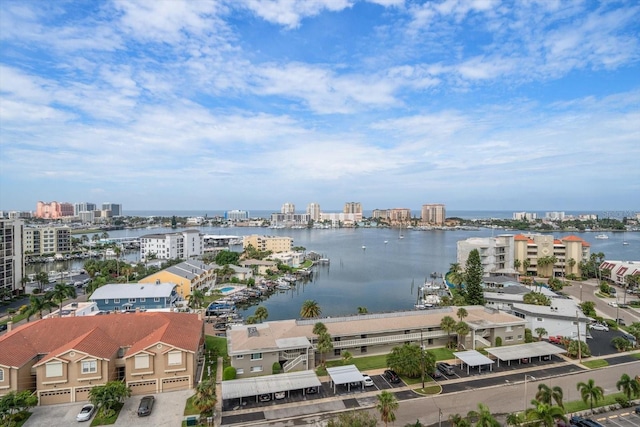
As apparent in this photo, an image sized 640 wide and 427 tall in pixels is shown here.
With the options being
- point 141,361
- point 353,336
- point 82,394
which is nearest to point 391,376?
point 353,336

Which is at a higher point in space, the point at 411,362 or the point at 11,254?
the point at 11,254

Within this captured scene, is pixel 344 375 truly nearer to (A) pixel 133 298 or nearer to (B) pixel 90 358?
(B) pixel 90 358

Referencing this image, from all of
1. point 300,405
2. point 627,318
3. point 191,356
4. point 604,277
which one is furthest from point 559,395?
point 604,277

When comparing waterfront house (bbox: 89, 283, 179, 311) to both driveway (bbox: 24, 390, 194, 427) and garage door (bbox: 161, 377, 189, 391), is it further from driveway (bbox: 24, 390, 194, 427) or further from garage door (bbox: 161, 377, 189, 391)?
driveway (bbox: 24, 390, 194, 427)

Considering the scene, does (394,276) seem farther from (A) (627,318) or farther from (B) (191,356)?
(B) (191,356)

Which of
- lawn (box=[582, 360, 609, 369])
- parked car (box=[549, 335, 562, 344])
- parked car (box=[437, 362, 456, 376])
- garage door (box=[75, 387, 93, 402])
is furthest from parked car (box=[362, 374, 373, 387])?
parked car (box=[549, 335, 562, 344])

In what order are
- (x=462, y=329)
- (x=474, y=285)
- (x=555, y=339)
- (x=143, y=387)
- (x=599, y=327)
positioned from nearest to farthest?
(x=143, y=387)
(x=462, y=329)
(x=555, y=339)
(x=599, y=327)
(x=474, y=285)

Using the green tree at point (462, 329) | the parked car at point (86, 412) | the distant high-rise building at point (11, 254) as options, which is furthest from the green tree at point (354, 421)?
the distant high-rise building at point (11, 254)
